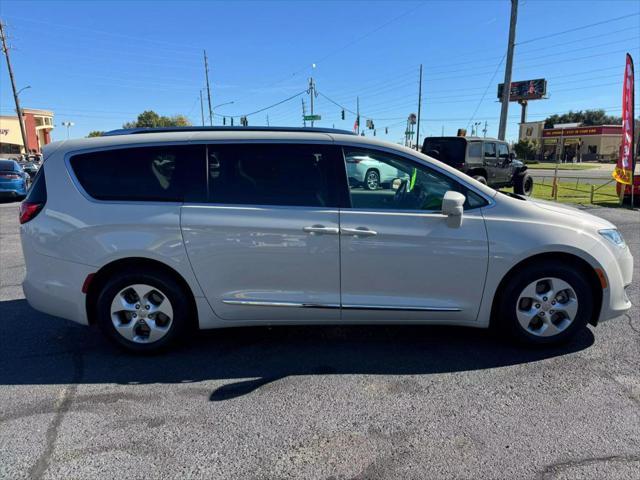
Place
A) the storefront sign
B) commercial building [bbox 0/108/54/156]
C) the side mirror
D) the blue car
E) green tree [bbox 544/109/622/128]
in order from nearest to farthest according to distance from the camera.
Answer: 1. the side mirror
2. the blue car
3. commercial building [bbox 0/108/54/156]
4. the storefront sign
5. green tree [bbox 544/109/622/128]

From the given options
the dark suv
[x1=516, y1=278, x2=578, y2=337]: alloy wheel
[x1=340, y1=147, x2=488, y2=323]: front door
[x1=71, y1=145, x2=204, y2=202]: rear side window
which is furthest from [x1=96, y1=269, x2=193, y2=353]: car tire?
the dark suv

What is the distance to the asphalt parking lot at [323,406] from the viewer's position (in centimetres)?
237

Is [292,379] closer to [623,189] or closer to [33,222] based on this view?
[33,222]

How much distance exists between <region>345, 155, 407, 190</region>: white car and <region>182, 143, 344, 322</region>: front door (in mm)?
103

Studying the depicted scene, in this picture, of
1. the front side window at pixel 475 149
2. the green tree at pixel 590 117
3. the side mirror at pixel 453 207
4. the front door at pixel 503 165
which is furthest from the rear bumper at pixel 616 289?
the green tree at pixel 590 117

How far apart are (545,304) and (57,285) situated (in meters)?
3.90

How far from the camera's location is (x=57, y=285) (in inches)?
137

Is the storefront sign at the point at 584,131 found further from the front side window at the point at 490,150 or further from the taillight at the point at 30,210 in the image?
the taillight at the point at 30,210

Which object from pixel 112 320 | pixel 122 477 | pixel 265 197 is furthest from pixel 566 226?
pixel 112 320

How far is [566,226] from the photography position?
3.45 metres

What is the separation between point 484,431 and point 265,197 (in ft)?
7.24

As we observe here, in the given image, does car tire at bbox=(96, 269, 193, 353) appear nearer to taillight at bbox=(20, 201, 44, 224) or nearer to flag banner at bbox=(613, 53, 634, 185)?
taillight at bbox=(20, 201, 44, 224)

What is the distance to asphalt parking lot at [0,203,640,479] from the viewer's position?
2.37 m

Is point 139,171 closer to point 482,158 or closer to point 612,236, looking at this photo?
point 612,236
